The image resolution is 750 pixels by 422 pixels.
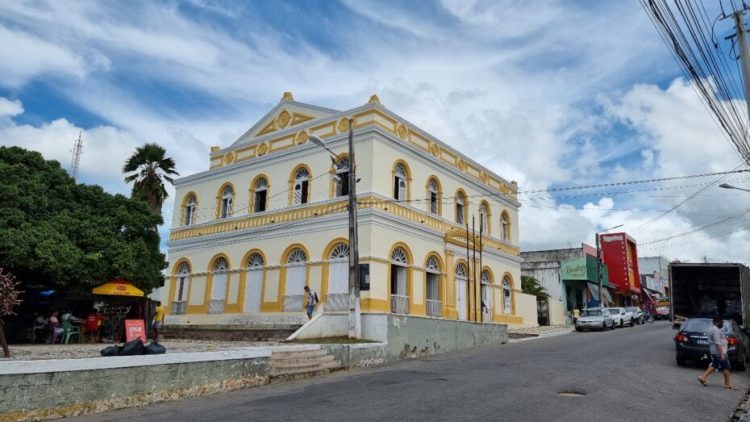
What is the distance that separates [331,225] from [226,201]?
7.99 meters

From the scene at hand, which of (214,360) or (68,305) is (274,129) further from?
(214,360)

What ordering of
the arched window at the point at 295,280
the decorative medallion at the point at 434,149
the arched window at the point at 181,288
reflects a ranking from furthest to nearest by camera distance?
the arched window at the point at 181,288 → the decorative medallion at the point at 434,149 → the arched window at the point at 295,280

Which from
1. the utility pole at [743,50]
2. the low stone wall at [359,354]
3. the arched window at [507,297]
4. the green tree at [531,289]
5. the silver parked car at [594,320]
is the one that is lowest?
the low stone wall at [359,354]

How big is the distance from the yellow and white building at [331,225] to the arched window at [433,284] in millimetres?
46

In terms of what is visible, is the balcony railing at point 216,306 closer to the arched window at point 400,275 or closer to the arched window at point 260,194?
the arched window at point 260,194

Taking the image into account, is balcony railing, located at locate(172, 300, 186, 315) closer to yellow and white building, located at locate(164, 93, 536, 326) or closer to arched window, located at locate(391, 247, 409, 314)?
yellow and white building, located at locate(164, 93, 536, 326)

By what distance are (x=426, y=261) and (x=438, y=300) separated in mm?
1833

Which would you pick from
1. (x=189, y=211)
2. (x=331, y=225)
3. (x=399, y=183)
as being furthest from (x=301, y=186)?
(x=189, y=211)

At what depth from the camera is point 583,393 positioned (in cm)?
1016

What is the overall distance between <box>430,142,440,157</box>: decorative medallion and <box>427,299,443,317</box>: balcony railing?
701 centimetres

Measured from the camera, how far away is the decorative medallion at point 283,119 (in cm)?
2691

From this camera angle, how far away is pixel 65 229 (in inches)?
667

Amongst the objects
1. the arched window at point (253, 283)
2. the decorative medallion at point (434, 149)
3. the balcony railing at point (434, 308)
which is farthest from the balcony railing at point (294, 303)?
the decorative medallion at point (434, 149)

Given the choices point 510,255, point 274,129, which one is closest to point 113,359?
point 274,129
